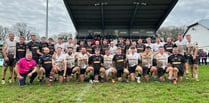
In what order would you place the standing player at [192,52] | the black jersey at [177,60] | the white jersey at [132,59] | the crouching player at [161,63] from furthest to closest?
1. the standing player at [192,52]
2. the white jersey at [132,59]
3. the crouching player at [161,63]
4. the black jersey at [177,60]

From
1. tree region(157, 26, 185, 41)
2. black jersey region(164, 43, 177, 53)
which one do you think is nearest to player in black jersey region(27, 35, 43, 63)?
black jersey region(164, 43, 177, 53)

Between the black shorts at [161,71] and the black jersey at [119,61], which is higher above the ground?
the black jersey at [119,61]

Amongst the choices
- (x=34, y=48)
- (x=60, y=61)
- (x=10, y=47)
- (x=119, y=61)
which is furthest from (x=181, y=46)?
(x=10, y=47)

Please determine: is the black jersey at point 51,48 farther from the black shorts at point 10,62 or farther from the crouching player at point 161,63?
the crouching player at point 161,63

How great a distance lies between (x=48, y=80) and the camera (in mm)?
8227

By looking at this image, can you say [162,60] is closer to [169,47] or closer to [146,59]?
[146,59]

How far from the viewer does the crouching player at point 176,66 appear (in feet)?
27.7

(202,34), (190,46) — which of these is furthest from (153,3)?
(202,34)

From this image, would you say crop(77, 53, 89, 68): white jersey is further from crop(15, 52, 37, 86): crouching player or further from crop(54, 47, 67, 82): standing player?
crop(15, 52, 37, 86): crouching player

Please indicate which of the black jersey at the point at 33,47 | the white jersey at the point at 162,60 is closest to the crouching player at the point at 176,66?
the white jersey at the point at 162,60

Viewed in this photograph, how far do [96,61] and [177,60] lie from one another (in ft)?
10.8

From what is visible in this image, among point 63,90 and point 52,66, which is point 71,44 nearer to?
point 52,66

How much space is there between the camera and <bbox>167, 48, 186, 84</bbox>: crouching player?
8430 mm

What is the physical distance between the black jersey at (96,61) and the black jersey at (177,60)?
9.30 feet
